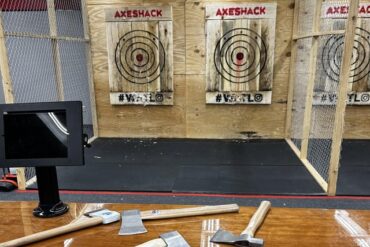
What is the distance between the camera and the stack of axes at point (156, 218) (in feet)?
3.08

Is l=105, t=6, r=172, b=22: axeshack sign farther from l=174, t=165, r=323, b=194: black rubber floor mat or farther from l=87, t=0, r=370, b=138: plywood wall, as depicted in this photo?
l=174, t=165, r=323, b=194: black rubber floor mat

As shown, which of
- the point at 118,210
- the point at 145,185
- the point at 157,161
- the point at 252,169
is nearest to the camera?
the point at 118,210

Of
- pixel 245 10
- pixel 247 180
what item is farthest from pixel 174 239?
pixel 245 10

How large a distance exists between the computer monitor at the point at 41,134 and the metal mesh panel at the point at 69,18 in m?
2.78

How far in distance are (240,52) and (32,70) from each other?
2.39 meters

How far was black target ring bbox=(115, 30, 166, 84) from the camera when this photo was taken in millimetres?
3971

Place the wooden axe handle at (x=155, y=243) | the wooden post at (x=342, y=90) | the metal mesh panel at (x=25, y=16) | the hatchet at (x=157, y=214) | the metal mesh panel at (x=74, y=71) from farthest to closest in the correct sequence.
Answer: the metal mesh panel at (x=74, y=71) → the metal mesh panel at (x=25, y=16) → the wooden post at (x=342, y=90) → the hatchet at (x=157, y=214) → the wooden axe handle at (x=155, y=243)

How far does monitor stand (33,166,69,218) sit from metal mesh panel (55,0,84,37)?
282 centimetres

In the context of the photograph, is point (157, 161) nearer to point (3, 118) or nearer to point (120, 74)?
point (120, 74)

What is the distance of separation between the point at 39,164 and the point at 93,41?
3.30 meters

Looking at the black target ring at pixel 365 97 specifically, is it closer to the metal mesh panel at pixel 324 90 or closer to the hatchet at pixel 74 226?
the metal mesh panel at pixel 324 90

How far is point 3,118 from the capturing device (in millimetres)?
1111

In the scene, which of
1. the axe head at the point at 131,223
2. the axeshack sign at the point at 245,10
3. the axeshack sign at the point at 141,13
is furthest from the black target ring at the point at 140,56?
the axe head at the point at 131,223

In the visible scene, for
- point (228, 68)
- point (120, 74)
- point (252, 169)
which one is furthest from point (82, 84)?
point (252, 169)
